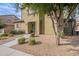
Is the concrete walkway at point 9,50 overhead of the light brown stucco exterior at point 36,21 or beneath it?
beneath

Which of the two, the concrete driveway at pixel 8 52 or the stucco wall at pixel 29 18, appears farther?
the stucco wall at pixel 29 18

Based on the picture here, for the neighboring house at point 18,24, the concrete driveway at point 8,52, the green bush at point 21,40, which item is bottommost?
the concrete driveway at point 8,52

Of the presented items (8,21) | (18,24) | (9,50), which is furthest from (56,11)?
(9,50)

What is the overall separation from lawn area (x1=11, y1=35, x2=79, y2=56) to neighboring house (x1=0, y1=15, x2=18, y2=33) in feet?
2.26

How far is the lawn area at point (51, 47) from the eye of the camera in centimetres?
595

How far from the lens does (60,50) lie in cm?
611

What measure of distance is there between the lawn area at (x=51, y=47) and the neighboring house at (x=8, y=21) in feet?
2.26

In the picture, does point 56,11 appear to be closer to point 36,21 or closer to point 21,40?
point 36,21

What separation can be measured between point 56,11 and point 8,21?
68.0 inches

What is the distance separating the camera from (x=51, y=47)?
20.3 ft

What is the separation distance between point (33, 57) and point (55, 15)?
1.89 meters

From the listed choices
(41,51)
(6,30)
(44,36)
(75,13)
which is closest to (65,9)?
(75,13)

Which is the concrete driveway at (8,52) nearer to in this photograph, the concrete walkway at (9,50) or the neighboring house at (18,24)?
the concrete walkway at (9,50)

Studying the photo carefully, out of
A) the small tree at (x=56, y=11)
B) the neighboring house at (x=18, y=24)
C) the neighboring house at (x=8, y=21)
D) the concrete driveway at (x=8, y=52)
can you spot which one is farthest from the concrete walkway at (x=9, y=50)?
the small tree at (x=56, y=11)
